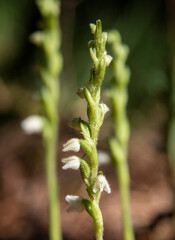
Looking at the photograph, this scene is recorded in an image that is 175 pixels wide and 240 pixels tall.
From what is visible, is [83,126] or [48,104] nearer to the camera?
[83,126]

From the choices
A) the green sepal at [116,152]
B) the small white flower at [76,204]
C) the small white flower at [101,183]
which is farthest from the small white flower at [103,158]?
the small white flower at [101,183]

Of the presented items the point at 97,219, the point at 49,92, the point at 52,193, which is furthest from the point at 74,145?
the point at 49,92

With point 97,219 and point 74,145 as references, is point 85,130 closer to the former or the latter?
point 74,145

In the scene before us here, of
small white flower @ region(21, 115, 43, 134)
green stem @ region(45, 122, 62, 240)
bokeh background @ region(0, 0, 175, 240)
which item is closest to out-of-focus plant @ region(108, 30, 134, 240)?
bokeh background @ region(0, 0, 175, 240)

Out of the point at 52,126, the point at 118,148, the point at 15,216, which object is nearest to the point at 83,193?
the point at 15,216

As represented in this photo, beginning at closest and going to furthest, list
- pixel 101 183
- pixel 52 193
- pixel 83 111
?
pixel 101 183 < pixel 52 193 < pixel 83 111

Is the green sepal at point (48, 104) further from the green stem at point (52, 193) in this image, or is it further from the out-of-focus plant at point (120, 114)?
the out-of-focus plant at point (120, 114)
